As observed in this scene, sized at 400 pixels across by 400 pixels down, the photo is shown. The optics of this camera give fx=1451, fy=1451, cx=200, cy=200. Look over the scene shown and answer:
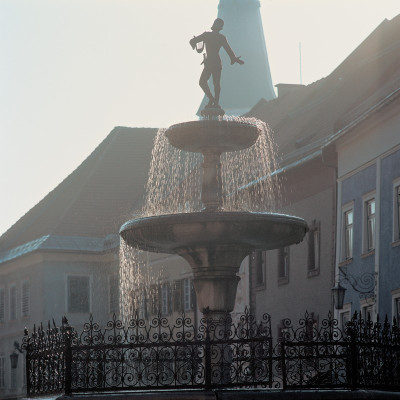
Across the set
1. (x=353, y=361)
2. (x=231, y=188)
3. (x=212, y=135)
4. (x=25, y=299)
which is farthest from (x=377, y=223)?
(x=25, y=299)

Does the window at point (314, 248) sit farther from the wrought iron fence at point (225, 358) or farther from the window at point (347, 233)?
the wrought iron fence at point (225, 358)

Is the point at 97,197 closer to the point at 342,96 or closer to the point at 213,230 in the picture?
the point at 342,96

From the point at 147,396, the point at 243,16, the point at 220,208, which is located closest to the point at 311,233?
the point at 220,208

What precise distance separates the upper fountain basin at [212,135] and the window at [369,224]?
53.5 ft

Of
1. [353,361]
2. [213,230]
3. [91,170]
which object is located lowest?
[353,361]

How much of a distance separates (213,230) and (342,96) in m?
26.1

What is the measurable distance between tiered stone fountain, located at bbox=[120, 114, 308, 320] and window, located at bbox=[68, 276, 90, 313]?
1844 inches

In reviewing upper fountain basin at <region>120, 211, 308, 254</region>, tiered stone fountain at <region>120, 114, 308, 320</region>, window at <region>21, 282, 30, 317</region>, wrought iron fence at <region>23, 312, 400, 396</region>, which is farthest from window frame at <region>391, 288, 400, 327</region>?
window at <region>21, 282, 30, 317</region>

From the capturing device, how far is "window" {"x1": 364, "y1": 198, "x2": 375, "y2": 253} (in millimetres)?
35844

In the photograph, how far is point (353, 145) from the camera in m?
37.6

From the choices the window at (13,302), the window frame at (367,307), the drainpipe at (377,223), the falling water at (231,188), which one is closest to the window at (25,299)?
the window at (13,302)

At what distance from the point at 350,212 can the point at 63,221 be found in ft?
101

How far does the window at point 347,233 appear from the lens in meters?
37.7

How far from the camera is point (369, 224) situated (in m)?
36.2
